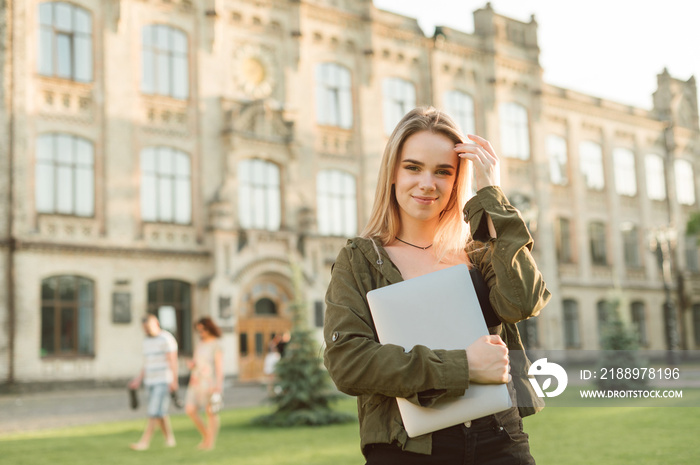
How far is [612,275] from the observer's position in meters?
39.8

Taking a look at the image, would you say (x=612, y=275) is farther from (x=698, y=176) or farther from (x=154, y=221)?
(x=154, y=221)

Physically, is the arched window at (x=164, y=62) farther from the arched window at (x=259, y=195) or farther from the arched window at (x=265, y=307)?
the arched window at (x=265, y=307)

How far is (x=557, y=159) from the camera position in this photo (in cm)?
3944

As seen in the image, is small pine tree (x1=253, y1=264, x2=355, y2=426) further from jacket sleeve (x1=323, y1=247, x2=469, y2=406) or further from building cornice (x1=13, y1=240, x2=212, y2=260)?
jacket sleeve (x1=323, y1=247, x2=469, y2=406)

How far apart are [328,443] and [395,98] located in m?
23.8

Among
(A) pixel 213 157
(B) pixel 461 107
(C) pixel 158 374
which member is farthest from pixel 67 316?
(B) pixel 461 107

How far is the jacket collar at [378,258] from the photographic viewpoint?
2574 mm

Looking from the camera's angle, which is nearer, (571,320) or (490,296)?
(490,296)

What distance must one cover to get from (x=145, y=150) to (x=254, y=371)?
9.08m

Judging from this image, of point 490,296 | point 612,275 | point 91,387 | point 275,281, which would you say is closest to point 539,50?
point 612,275

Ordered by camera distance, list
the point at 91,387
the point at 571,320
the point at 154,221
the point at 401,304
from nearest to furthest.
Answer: the point at 401,304
the point at 91,387
the point at 154,221
the point at 571,320

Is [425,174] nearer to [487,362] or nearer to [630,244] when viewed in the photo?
[487,362]

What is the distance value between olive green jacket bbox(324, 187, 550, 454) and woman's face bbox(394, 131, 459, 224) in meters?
0.13

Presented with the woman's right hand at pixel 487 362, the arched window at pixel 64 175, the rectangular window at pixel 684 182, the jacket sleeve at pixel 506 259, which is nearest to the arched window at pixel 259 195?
the arched window at pixel 64 175
